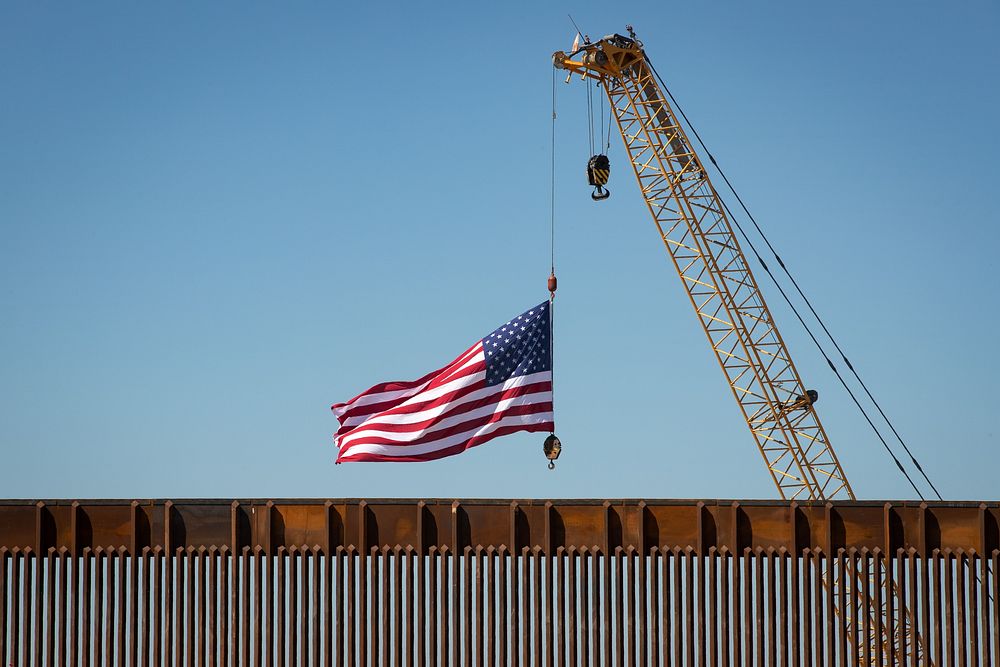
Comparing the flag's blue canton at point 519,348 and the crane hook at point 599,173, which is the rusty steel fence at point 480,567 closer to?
the flag's blue canton at point 519,348

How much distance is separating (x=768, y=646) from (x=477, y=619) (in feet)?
20.3

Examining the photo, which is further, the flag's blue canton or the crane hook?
the crane hook

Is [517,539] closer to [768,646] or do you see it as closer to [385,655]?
[385,655]

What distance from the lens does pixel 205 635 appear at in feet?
101

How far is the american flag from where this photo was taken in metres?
31.7

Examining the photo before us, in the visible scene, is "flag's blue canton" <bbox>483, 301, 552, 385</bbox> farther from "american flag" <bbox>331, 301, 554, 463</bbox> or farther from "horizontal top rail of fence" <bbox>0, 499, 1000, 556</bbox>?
"horizontal top rail of fence" <bbox>0, 499, 1000, 556</bbox>

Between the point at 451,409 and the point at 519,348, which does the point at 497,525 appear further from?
the point at 519,348

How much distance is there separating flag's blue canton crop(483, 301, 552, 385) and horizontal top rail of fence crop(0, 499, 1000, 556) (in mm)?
3222

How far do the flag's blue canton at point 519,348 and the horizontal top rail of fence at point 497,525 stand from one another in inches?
127

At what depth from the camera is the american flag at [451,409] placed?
104ft

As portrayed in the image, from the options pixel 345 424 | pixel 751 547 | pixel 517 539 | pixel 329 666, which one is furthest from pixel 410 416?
pixel 751 547

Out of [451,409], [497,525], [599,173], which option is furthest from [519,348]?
[599,173]

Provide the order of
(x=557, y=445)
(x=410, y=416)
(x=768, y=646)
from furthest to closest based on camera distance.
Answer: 1. (x=557, y=445)
2. (x=410, y=416)
3. (x=768, y=646)

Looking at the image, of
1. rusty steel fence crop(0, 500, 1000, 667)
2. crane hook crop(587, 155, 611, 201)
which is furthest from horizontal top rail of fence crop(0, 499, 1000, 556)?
crane hook crop(587, 155, 611, 201)
